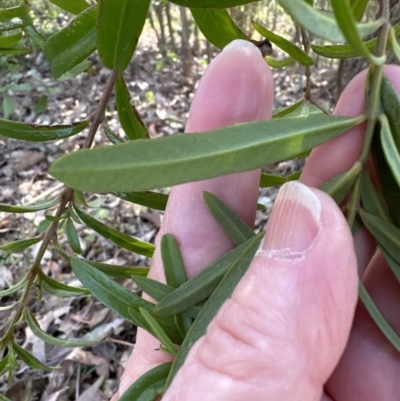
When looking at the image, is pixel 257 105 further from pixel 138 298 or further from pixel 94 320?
pixel 94 320

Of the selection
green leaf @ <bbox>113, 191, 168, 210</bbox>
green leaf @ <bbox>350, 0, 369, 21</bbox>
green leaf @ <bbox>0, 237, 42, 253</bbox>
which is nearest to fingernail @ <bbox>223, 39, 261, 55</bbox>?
green leaf @ <bbox>350, 0, 369, 21</bbox>

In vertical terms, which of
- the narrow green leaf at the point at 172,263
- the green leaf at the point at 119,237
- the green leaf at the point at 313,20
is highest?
the green leaf at the point at 313,20

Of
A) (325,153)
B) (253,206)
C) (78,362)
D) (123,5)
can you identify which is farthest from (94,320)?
(123,5)

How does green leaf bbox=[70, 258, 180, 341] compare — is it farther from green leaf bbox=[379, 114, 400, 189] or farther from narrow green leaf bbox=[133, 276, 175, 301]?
green leaf bbox=[379, 114, 400, 189]

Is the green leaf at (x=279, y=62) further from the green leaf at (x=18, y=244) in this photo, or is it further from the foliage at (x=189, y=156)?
the green leaf at (x=18, y=244)

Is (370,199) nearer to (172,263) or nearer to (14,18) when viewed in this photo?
(172,263)

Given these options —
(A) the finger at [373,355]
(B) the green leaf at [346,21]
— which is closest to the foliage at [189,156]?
(B) the green leaf at [346,21]
